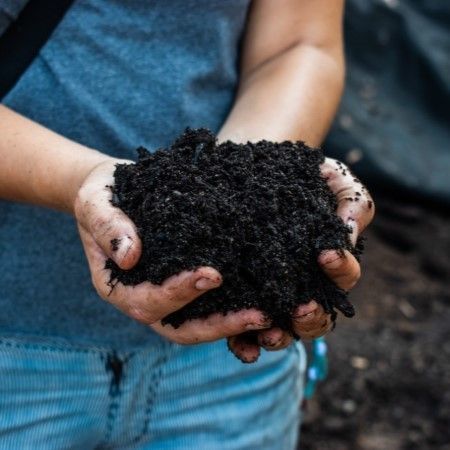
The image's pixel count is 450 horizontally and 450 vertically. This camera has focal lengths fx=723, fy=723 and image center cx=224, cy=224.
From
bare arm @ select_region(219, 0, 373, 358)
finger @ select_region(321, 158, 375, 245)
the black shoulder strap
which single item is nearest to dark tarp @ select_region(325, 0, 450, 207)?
bare arm @ select_region(219, 0, 373, 358)

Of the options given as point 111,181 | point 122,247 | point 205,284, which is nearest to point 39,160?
point 111,181

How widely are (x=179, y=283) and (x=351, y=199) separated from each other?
14.2 inches

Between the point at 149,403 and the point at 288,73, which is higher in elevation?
the point at 288,73

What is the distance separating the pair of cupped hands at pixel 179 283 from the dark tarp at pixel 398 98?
2.79 metres

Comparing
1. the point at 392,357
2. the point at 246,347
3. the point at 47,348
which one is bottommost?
the point at 392,357

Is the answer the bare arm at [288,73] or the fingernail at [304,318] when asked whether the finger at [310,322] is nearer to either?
the fingernail at [304,318]

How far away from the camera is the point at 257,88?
4.83ft

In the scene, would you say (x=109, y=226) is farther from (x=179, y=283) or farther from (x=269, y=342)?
(x=269, y=342)

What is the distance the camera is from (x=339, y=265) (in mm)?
1083

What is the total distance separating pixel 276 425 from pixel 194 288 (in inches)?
26.7

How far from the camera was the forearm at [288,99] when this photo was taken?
1.42m

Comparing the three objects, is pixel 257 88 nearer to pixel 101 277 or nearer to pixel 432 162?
pixel 101 277

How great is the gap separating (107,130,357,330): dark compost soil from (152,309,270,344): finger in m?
0.01

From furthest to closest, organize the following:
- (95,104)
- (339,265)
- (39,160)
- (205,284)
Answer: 1. (95,104)
2. (39,160)
3. (339,265)
4. (205,284)
